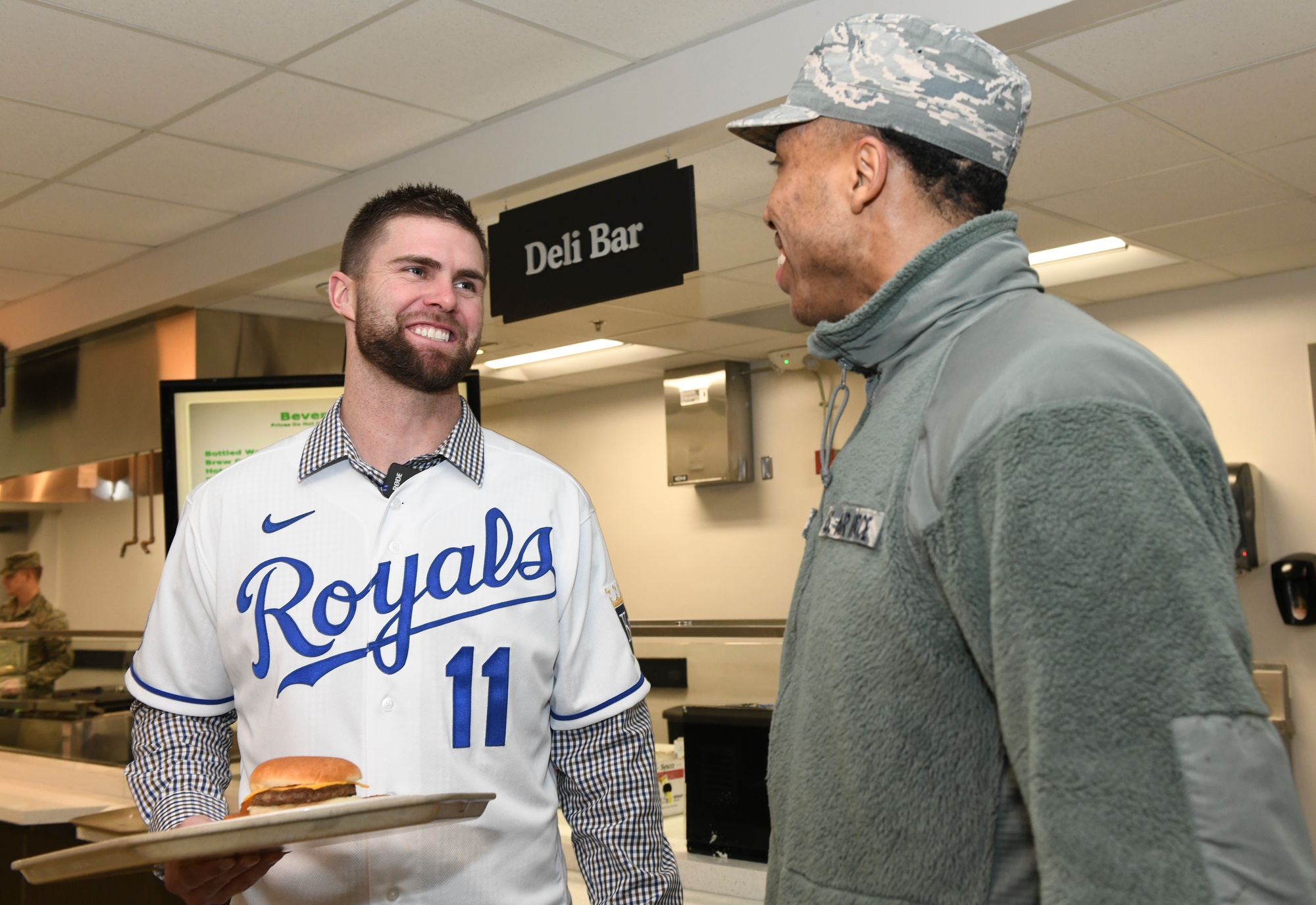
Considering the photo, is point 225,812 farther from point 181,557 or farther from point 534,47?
point 534,47

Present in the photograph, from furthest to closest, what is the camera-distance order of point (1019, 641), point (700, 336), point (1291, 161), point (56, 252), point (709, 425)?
point (709, 425), point (700, 336), point (56, 252), point (1291, 161), point (1019, 641)

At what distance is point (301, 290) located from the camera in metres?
5.32

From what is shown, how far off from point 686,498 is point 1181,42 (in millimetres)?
5539

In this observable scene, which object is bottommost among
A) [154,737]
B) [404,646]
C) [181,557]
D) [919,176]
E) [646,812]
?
[646,812]

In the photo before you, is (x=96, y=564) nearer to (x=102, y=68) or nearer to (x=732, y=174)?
(x=102, y=68)

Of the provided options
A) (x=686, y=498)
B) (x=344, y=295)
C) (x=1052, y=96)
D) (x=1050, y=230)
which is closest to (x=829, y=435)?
(x=344, y=295)

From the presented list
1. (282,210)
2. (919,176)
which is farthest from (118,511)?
(919,176)

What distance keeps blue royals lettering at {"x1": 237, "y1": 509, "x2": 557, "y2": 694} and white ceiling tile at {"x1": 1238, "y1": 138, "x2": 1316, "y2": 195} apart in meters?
3.40

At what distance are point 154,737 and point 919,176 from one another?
127cm

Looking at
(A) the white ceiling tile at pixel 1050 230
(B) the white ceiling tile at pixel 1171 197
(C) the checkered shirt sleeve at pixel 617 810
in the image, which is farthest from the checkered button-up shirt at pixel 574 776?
(A) the white ceiling tile at pixel 1050 230

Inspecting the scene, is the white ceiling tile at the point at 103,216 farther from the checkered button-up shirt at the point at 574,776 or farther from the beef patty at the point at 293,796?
the beef patty at the point at 293,796

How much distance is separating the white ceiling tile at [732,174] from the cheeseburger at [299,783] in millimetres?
2577

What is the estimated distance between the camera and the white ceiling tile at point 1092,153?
3.60m

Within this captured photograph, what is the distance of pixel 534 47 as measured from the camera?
10.6ft
